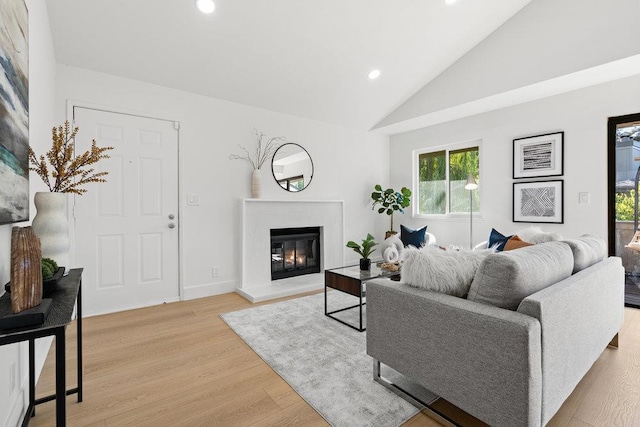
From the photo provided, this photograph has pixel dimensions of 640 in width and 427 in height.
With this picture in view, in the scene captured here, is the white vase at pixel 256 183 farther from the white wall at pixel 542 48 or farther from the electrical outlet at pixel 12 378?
the electrical outlet at pixel 12 378

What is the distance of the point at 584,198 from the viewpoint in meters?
3.62

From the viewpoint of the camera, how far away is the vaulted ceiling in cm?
274

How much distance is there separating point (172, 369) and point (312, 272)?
2759 mm

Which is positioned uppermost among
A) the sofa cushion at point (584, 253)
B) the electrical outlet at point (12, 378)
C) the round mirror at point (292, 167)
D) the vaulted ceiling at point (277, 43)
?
the vaulted ceiling at point (277, 43)

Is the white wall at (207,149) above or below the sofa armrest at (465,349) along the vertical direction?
above

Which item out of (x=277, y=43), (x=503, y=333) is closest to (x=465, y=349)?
(x=503, y=333)

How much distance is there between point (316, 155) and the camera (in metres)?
4.78

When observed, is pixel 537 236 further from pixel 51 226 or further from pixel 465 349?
pixel 51 226

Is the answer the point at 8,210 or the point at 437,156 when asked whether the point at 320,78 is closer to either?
the point at 437,156

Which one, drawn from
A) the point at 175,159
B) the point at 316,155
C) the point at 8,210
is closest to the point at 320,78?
the point at 316,155

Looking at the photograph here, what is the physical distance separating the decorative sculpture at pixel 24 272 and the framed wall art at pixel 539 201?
472 cm

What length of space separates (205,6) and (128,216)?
2.18 meters

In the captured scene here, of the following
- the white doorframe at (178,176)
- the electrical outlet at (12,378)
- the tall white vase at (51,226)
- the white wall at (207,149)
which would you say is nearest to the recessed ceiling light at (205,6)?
the white wall at (207,149)

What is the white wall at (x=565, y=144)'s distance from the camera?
11.4ft
